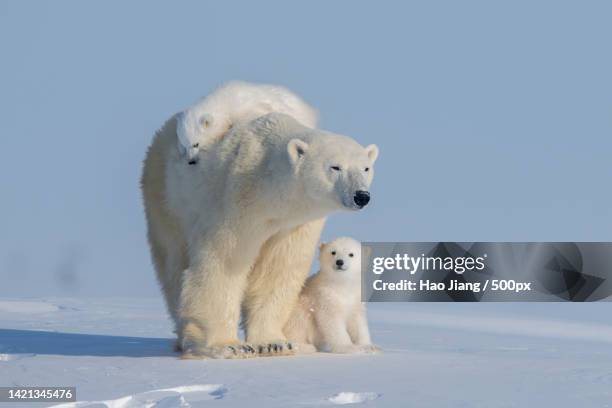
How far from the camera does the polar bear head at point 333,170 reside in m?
7.17

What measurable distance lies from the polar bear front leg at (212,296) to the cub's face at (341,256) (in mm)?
723

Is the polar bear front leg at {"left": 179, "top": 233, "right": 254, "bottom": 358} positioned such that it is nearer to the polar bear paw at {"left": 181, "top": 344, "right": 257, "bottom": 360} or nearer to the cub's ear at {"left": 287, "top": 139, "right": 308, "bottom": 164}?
the polar bear paw at {"left": 181, "top": 344, "right": 257, "bottom": 360}

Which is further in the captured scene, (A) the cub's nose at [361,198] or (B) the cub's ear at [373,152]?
(B) the cub's ear at [373,152]

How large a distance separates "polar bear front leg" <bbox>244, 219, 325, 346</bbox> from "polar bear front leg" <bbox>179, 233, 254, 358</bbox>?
20cm

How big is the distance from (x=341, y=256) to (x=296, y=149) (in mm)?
1179

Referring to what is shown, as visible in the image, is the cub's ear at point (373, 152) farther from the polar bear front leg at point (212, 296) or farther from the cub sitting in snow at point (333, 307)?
the polar bear front leg at point (212, 296)

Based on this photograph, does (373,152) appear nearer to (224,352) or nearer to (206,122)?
(206,122)

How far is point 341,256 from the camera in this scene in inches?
325

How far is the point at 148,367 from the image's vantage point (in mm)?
7117

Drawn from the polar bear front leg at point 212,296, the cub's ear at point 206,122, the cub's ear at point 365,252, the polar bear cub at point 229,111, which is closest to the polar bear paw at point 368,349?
the cub's ear at point 365,252

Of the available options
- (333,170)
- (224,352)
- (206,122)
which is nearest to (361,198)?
(333,170)

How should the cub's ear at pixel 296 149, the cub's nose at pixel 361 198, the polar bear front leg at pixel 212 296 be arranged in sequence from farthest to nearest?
the polar bear front leg at pixel 212 296, the cub's ear at pixel 296 149, the cub's nose at pixel 361 198

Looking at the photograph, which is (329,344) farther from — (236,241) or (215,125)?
(215,125)

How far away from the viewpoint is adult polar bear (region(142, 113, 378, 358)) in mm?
7406
